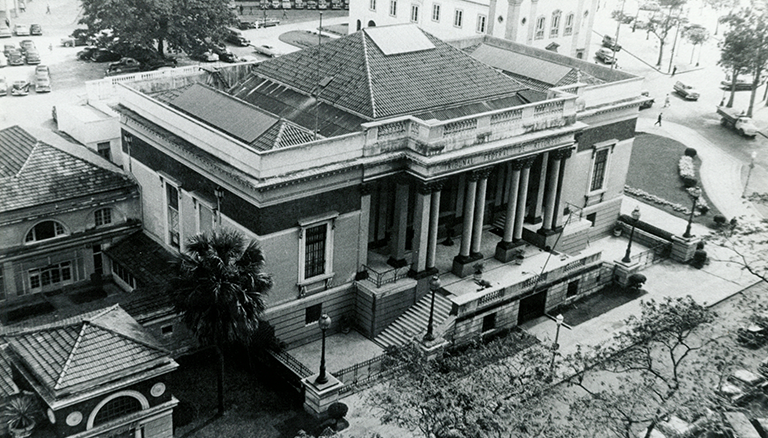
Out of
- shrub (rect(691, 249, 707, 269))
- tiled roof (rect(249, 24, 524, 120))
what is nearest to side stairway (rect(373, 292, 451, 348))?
tiled roof (rect(249, 24, 524, 120))

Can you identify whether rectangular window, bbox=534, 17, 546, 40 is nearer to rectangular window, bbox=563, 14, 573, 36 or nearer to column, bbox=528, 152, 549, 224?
rectangular window, bbox=563, 14, 573, 36

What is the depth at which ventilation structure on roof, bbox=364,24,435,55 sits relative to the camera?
178 feet

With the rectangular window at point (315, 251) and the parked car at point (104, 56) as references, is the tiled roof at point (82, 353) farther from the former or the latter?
the parked car at point (104, 56)

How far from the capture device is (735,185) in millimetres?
78562

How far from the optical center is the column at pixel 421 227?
161ft

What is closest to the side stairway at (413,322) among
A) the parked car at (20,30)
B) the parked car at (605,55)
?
the parked car at (605,55)

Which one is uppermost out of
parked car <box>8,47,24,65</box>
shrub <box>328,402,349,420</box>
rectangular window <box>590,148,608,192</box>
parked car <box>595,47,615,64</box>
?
rectangular window <box>590,148,608,192</box>

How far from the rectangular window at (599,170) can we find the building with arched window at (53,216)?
3310cm

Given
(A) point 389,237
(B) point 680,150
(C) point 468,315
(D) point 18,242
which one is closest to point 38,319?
(D) point 18,242

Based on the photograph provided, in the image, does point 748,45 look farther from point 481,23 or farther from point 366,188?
point 366,188

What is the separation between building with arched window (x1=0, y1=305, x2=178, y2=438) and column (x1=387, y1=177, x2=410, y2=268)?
671 inches

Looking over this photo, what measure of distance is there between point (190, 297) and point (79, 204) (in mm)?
16255

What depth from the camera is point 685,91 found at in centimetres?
10781

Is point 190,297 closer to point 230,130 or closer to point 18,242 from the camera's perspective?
point 230,130
